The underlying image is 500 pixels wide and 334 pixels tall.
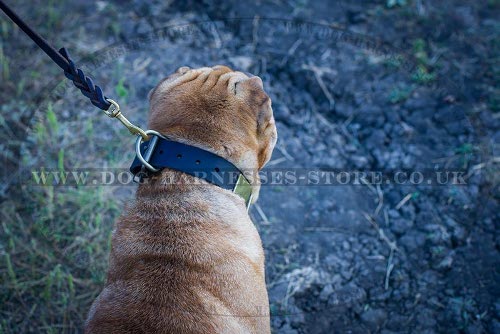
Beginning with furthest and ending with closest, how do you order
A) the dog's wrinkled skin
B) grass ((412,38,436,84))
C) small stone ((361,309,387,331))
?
grass ((412,38,436,84))
small stone ((361,309,387,331))
the dog's wrinkled skin

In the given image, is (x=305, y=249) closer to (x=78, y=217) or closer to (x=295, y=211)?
(x=295, y=211)

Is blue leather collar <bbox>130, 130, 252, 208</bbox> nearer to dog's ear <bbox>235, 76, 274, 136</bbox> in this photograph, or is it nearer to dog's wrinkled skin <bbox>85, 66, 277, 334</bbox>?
dog's wrinkled skin <bbox>85, 66, 277, 334</bbox>

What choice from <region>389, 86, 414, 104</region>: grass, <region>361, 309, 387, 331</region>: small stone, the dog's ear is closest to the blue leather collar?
the dog's ear

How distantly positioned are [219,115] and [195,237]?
0.69 m

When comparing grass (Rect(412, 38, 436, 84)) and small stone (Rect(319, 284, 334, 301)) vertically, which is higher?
grass (Rect(412, 38, 436, 84))

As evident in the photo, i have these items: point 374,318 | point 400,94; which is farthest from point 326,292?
point 400,94

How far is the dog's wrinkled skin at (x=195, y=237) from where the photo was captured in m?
2.22

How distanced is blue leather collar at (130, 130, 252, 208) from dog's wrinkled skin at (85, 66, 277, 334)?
0.05 meters

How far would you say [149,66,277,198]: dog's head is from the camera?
2.54m

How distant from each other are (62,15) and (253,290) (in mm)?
4692

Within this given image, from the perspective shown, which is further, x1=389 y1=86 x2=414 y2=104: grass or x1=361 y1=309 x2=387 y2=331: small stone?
x1=389 y1=86 x2=414 y2=104: grass

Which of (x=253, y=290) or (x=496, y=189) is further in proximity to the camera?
(x=496, y=189)

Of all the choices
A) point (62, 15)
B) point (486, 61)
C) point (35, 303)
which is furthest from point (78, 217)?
point (486, 61)

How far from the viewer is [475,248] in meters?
3.74
